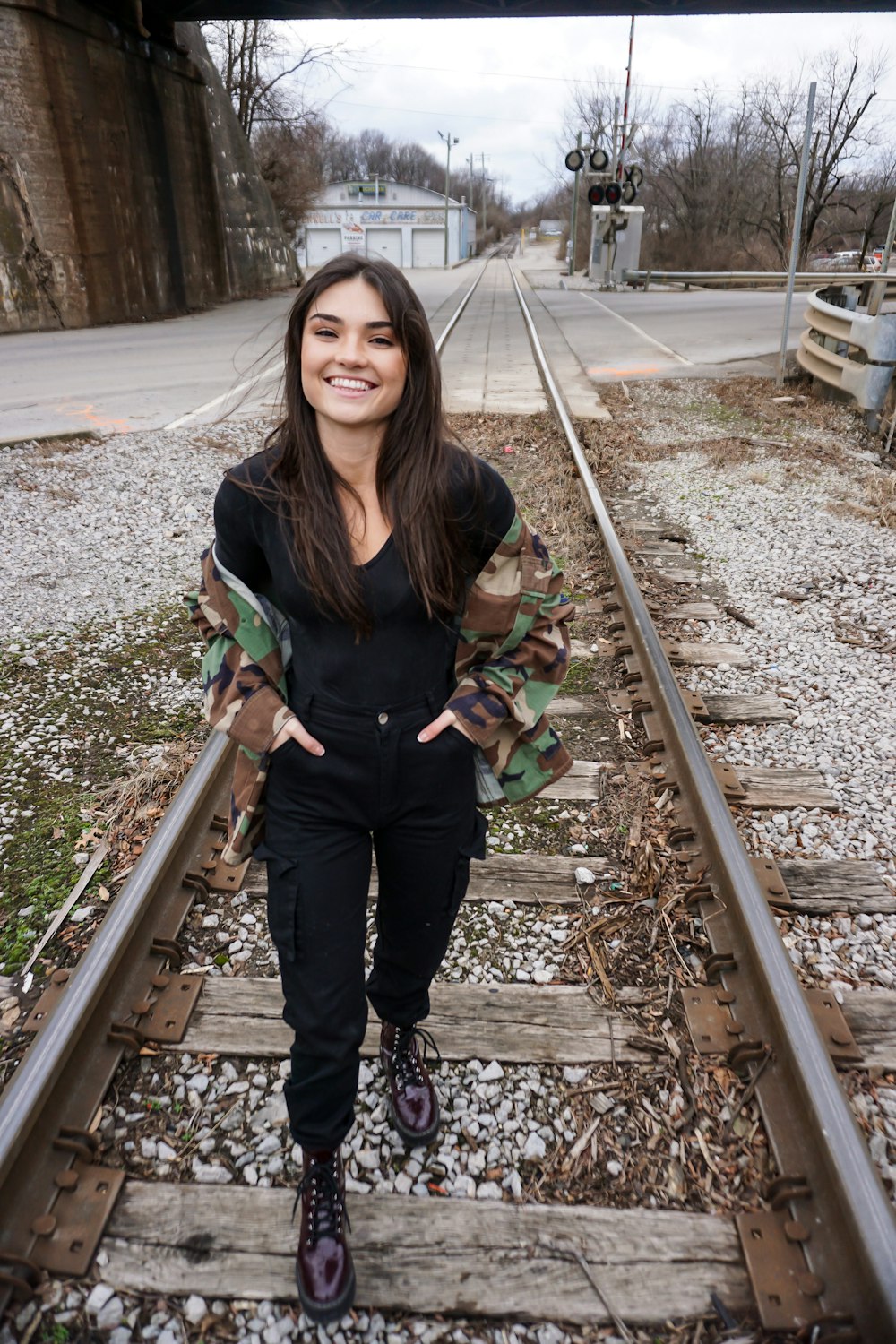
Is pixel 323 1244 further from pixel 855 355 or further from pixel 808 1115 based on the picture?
pixel 855 355

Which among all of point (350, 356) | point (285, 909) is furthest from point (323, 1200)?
point (350, 356)

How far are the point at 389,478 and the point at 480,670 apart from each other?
17.3 inches

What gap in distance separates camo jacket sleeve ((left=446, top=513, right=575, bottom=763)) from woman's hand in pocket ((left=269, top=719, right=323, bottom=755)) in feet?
0.93

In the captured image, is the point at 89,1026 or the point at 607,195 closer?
the point at 89,1026

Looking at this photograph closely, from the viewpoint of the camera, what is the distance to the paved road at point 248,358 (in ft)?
32.4

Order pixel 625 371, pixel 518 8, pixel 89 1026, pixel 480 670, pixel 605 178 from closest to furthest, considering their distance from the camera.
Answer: pixel 480 670
pixel 89 1026
pixel 625 371
pixel 518 8
pixel 605 178

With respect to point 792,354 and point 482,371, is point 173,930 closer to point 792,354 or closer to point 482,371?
point 482,371

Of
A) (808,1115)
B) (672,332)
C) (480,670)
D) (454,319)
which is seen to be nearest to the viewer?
(480,670)

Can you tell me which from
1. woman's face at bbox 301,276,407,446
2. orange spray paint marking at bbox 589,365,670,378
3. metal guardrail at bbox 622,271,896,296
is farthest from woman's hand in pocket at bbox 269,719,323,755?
metal guardrail at bbox 622,271,896,296

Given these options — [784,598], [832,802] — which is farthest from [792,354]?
[832,802]

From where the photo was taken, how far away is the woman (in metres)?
1.67

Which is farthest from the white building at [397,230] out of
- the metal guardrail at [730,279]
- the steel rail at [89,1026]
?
the steel rail at [89,1026]

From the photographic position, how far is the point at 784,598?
5148 mm

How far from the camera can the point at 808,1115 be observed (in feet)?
6.50
